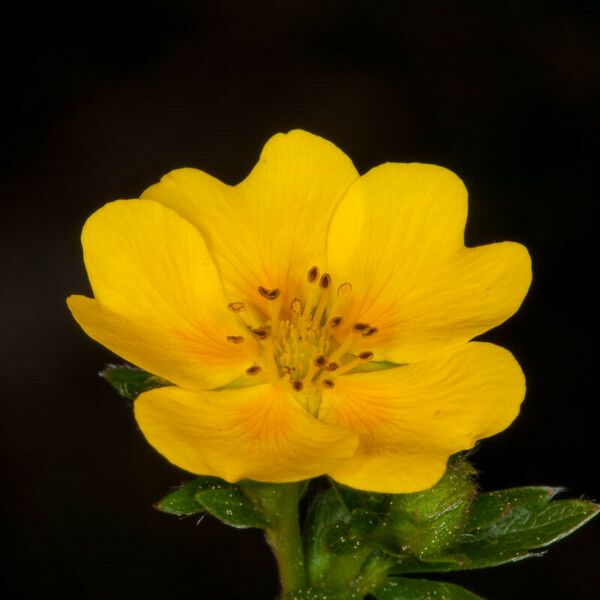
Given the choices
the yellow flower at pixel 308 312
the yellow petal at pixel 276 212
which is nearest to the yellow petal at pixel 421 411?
the yellow flower at pixel 308 312

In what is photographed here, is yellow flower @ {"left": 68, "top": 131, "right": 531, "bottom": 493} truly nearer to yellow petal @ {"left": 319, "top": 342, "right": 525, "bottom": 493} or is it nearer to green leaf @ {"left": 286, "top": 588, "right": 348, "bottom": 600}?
yellow petal @ {"left": 319, "top": 342, "right": 525, "bottom": 493}

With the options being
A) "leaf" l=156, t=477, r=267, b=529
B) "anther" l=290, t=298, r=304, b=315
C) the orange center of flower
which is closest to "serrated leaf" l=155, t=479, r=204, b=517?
"leaf" l=156, t=477, r=267, b=529

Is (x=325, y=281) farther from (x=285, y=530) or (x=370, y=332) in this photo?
(x=285, y=530)

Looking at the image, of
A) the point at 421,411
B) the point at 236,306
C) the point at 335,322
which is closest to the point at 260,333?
the point at 236,306

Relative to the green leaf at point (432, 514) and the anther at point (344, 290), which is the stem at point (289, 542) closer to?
the green leaf at point (432, 514)

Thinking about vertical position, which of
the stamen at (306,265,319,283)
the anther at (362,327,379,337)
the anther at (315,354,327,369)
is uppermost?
the stamen at (306,265,319,283)

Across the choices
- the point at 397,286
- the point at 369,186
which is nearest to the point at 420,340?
the point at 397,286
